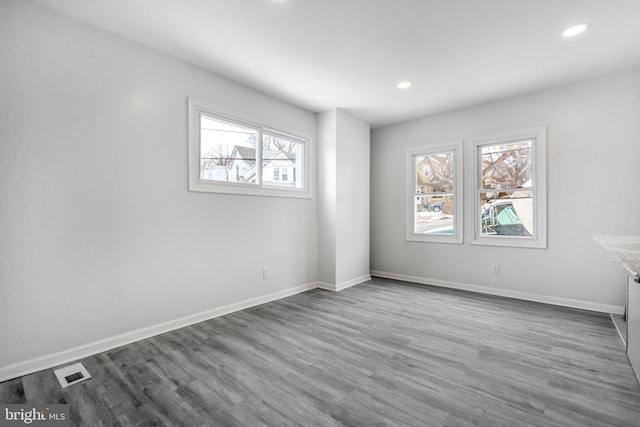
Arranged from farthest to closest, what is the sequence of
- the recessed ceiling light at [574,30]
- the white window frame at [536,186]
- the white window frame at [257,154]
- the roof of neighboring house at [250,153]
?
the white window frame at [536,186], the roof of neighboring house at [250,153], the white window frame at [257,154], the recessed ceiling light at [574,30]

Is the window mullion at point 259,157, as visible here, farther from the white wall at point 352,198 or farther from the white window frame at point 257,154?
the white wall at point 352,198

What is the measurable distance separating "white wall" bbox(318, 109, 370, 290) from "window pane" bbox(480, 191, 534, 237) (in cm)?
186

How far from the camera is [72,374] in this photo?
214 cm

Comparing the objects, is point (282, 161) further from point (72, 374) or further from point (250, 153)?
point (72, 374)

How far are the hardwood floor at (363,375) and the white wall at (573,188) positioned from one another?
61 centimetres

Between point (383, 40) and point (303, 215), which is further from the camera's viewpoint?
point (303, 215)

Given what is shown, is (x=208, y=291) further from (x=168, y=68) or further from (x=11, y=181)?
(x=168, y=68)

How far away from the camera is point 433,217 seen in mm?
4863

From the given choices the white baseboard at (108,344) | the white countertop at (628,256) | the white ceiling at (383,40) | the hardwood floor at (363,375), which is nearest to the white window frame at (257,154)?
the white ceiling at (383,40)

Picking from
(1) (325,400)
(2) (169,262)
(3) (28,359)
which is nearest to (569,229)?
(1) (325,400)

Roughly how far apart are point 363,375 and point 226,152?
2.74 m

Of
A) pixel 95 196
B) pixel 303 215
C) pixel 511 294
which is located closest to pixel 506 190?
pixel 511 294

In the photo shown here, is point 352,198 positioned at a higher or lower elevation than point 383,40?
lower

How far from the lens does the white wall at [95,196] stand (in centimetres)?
215
